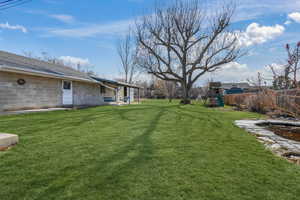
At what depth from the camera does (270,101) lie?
9.32 ft

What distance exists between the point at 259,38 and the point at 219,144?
8.28 metres

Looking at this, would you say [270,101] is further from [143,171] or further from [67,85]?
[67,85]

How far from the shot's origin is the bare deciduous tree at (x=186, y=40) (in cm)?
1412

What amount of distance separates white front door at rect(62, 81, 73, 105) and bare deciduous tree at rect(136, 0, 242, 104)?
29.0ft

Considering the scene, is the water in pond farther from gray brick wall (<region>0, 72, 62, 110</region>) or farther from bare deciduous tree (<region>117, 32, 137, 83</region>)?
bare deciduous tree (<region>117, 32, 137, 83</region>)

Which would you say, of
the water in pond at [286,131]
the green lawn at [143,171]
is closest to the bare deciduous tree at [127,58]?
the water in pond at [286,131]

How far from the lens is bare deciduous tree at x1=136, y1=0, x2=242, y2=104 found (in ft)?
46.3

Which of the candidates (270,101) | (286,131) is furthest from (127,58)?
(270,101)

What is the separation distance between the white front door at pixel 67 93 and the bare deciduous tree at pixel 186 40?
8.83 m

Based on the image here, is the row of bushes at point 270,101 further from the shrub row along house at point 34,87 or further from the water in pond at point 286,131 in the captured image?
the shrub row along house at point 34,87

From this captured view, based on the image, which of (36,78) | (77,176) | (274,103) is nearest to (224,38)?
(274,103)

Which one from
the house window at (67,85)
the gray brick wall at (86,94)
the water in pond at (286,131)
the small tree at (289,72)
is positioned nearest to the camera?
the small tree at (289,72)

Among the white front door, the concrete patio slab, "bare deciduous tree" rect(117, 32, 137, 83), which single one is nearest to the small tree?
the concrete patio slab

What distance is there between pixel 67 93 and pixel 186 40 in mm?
12106
